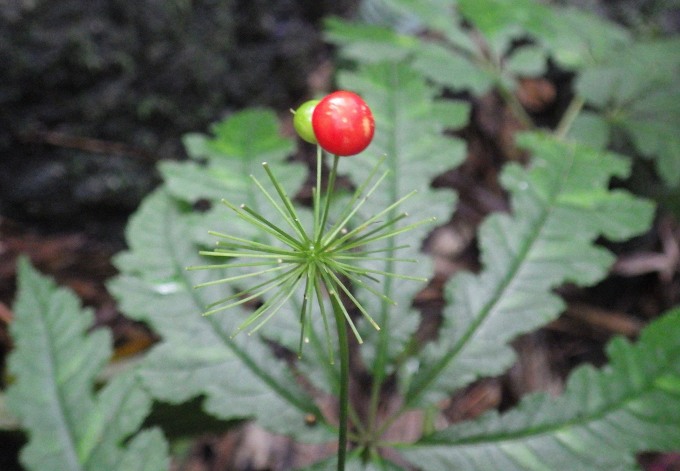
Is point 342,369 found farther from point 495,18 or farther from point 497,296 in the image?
point 495,18

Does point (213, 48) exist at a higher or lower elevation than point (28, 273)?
A: higher

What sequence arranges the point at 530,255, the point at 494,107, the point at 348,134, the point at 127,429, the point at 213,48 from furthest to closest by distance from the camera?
the point at 494,107
the point at 213,48
the point at 530,255
the point at 127,429
the point at 348,134

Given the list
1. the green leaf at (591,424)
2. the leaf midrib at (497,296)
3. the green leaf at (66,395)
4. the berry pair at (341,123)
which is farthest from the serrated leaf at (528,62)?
the green leaf at (66,395)

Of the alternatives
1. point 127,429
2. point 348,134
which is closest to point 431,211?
point 348,134

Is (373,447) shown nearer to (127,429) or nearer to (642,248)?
(127,429)

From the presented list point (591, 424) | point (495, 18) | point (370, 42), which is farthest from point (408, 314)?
point (495, 18)

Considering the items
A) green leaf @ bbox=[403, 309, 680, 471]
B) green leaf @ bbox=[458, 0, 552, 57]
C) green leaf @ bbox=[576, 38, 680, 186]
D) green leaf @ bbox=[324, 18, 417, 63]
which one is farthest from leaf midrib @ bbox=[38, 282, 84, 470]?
green leaf @ bbox=[576, 38, 680, 186]

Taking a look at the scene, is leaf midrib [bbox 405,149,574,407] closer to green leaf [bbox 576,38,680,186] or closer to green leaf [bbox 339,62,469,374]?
green leaf [bbox 339,62,469,374]
